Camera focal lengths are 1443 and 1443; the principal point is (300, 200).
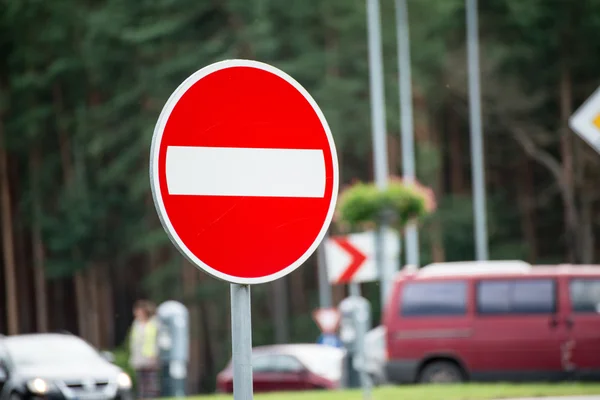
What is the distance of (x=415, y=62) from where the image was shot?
2035 inches

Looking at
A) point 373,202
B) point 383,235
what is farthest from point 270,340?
point 383,235

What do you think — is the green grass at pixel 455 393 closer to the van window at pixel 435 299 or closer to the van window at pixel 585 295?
the van window at pixel 585 295

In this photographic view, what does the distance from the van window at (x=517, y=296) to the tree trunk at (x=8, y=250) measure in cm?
3834

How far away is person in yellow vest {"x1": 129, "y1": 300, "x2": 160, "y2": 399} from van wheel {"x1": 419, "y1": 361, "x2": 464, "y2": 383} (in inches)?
160

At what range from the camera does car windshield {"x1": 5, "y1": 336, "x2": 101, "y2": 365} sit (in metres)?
19.2

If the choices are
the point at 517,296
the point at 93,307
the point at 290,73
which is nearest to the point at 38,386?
the point at 517,296

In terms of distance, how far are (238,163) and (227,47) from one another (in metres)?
45.7

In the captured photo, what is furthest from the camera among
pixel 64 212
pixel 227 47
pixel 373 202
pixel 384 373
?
pixel 64 212

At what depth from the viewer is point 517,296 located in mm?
21672

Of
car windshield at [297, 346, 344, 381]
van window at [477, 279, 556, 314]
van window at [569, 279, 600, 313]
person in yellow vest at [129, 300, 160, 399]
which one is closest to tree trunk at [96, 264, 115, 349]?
car windshield at [297, 346, 344, 381]

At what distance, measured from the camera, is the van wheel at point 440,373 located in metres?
22.0

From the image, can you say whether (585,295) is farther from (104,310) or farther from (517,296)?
(104,310)

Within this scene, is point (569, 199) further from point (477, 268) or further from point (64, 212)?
point (477, 268)

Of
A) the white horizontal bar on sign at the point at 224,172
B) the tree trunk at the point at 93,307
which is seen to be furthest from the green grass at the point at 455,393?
the tree trunk at the point at 93,307
